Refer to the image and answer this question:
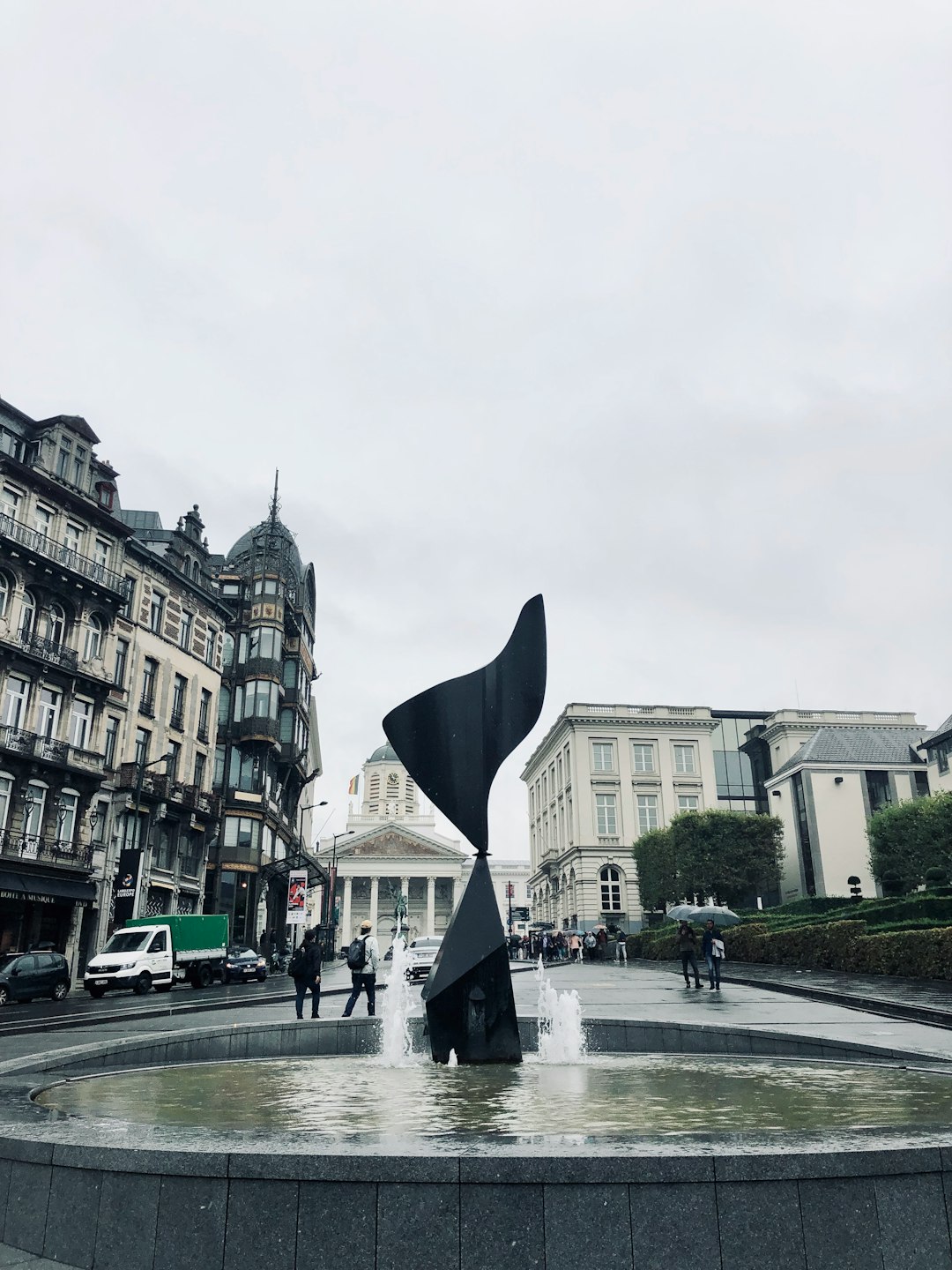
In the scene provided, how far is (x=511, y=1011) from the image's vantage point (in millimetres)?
10133

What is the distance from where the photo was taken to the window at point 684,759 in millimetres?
82500

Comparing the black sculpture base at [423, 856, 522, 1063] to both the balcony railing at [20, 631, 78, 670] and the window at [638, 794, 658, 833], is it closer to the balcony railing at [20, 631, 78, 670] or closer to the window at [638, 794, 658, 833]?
the balcony railing at [20, 631, 78, 670]

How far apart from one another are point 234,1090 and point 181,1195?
395 cm

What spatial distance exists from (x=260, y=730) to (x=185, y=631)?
26.5ft

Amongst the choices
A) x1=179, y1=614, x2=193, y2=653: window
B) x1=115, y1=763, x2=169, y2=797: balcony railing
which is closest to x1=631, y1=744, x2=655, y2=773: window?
x1=179, y1=614, x2=193, y2=653: window

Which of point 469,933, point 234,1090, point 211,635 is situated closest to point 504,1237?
point 234,1090

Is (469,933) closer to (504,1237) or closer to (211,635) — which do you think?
(504,1237)

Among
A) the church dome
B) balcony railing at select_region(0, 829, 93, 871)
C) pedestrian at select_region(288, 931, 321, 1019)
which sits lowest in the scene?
pedestrian at select_region(288, 931, 321, 1019)

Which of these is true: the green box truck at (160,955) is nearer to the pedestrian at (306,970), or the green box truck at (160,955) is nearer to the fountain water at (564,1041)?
the pedestrian at (306,970)

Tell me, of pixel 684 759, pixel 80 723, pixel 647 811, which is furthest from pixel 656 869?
pixel 80 723

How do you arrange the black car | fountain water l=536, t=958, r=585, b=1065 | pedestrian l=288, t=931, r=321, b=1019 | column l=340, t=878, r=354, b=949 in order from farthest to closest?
column l=340, t=878, r=354, b=949 → the black car → pedestrian l=288, t=931, r=321, b=1019 → fountain water l=536, t=958, r=585, b=1065

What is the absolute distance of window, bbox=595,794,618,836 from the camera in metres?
80.5

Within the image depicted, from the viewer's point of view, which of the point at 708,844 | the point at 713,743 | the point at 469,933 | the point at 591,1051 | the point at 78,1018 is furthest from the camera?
the point at 713,743

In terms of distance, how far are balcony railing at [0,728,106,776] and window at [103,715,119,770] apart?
2.08 feet
